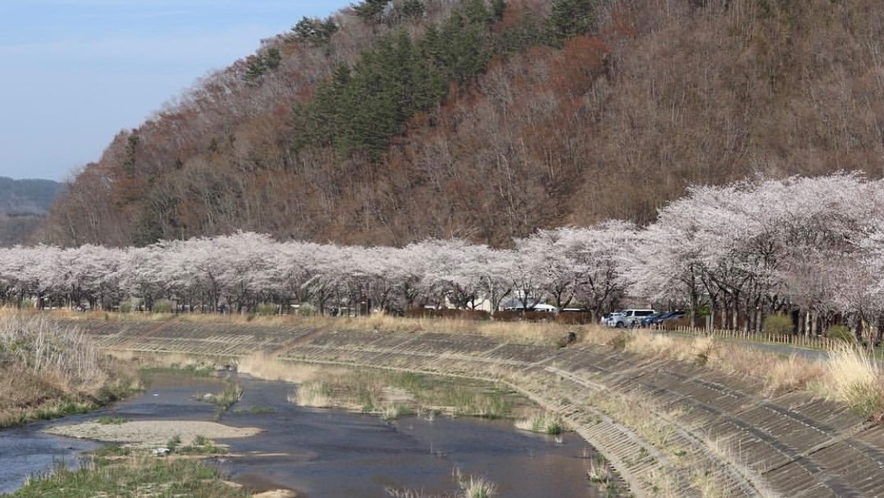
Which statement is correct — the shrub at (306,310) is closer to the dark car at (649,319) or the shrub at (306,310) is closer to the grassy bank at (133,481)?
the dark car at (649,319)

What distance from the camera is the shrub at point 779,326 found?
197 ft

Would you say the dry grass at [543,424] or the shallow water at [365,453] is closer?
the shallow water at [365,453]

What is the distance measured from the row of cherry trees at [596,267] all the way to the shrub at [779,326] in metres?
1.43

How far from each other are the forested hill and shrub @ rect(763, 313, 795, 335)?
41.4m

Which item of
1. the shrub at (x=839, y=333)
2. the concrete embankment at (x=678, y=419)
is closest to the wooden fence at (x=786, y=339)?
the shrub at (x=839, y=333)

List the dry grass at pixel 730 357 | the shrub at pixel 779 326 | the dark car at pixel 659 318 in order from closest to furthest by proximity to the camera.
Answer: the dry grass at pixel 730 357
the shrub at pixel 779 326
the dark car at pixel 659 318

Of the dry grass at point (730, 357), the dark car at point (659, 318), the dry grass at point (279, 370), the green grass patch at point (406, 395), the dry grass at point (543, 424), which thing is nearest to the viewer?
the dry grass at point (730, 357)

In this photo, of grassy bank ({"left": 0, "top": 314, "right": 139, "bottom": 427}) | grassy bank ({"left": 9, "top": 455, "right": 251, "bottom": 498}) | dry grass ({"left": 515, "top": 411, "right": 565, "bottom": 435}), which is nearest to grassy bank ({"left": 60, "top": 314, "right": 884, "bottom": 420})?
dry grass ({"left": 515, "top": 411, "right": 565, "bottom": 435})

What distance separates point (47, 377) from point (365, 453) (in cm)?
2007

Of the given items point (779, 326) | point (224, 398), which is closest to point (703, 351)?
point (779, 326)

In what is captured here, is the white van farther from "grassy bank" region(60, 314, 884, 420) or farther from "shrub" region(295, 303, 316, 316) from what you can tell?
"shrub" region(295, 303, 316, 316)

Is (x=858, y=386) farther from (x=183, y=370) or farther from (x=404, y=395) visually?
(x=183, y=370)

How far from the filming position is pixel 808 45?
139 metres

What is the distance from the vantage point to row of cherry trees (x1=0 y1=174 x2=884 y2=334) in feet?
196
